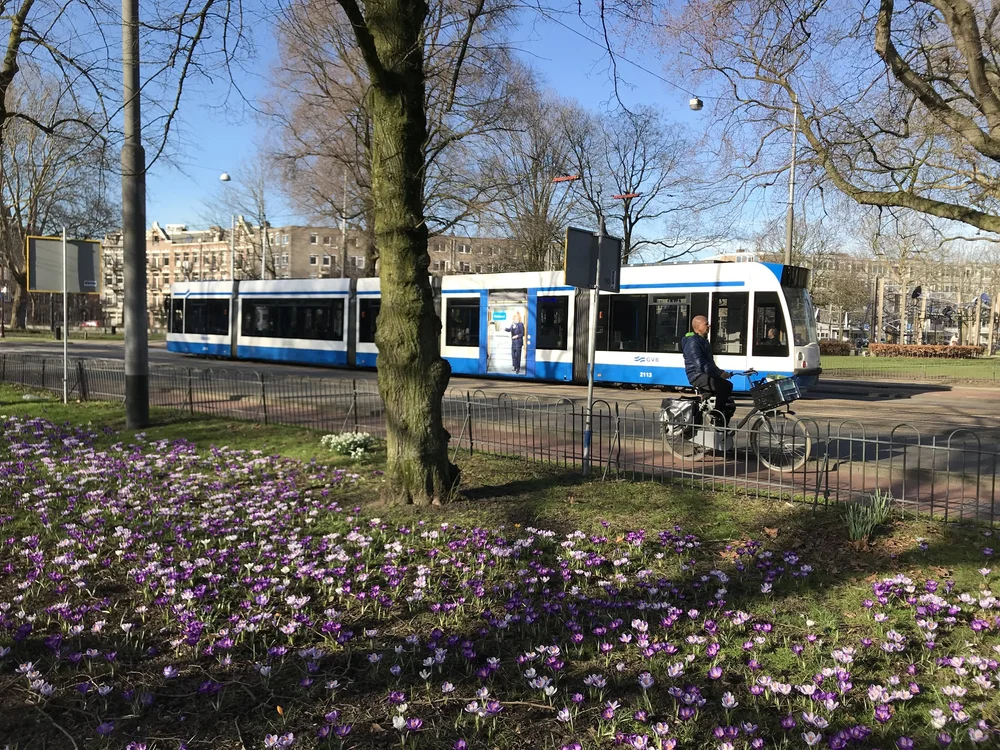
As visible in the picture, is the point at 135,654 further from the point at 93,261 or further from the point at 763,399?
the point at 93,261

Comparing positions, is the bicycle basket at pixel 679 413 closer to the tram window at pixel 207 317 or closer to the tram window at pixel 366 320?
the tram window at pixel 366 320

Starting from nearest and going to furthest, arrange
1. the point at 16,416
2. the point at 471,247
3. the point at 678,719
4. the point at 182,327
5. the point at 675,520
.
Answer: the point at 678,719, the point at 675,520, the point at 16,416, the point at 182,327, the point at 471,247

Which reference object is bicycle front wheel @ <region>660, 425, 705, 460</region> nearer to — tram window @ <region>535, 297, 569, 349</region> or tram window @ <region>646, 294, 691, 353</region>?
tram window @ <region>646, 294, 691, 353</region>

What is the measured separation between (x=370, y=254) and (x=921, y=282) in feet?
166

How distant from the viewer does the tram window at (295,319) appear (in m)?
24.3

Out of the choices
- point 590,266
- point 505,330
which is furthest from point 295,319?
point 590,266

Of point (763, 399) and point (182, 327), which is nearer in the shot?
point (763, 399)

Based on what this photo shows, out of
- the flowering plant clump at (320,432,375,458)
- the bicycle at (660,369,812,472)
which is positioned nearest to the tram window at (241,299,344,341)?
the flowering plant clump at (320,432,375,458)

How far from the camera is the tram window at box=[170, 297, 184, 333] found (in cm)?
3025

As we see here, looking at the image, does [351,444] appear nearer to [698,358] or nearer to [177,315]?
[698,358]

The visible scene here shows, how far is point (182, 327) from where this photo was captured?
3022 centimetres

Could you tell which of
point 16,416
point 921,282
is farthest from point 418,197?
point 921,282

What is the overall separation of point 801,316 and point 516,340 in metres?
7.39

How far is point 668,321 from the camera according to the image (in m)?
17.0
